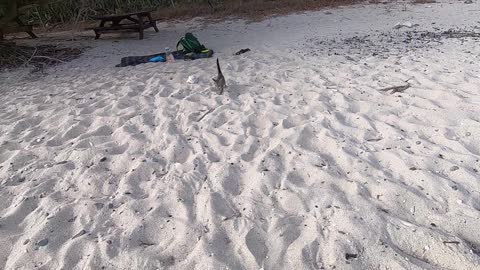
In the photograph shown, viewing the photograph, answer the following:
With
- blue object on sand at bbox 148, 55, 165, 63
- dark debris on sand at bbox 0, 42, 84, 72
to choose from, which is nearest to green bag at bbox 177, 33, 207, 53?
blue object on sand at bbox 148, 55, 165, 63

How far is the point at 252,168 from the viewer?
8.91 ft

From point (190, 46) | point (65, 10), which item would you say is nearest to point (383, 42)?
point (190, 46)

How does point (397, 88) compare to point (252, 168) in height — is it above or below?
above

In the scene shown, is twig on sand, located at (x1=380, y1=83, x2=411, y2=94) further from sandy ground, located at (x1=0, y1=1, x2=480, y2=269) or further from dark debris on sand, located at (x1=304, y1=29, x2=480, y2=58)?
dark debris on sand, located at (x1=304, y1=29, x2=480, y2=58)

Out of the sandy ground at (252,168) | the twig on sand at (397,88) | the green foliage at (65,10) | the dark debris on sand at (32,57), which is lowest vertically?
the sandy ground at (252,168)

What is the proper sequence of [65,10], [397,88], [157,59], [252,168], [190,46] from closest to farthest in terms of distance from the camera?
[252,168] → [397,88] → [157,59] → [190,46] → [65,10]

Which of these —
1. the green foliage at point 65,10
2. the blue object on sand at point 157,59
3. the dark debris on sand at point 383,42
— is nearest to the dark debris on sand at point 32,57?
the blue object on sand at point 157,59

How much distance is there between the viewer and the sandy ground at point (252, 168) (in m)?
2.01

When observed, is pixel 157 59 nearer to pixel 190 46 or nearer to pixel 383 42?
pixel 190 46

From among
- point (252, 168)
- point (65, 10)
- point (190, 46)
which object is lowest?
point (252, 168)

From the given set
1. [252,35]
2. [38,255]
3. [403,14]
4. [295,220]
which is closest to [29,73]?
[252,35]

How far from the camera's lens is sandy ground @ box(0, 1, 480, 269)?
2.01 metres

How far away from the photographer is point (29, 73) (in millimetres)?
5809

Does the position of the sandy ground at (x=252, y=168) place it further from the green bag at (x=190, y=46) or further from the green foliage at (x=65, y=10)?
the green foliage at (x=65, y=10)
